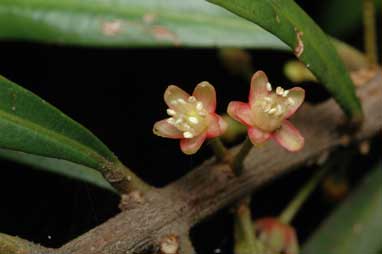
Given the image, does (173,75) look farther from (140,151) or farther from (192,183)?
(192,183)

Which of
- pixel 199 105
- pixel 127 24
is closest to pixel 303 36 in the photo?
pixel 199 105

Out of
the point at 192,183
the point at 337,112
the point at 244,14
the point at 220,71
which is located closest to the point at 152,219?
the point at 192,183

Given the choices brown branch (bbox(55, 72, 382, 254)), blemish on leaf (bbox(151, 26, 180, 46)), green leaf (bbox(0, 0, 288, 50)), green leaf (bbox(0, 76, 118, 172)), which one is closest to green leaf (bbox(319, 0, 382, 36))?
brown branch (bbox(55, 72, 382, 254))

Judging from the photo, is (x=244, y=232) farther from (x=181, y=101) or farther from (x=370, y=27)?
(x=370, y=27)

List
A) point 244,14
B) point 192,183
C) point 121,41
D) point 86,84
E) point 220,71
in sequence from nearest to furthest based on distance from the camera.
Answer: point 244,14 → point 192,183 → point 121,41 → point 86,84 → point 220,71

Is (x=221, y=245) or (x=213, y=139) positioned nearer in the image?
(x=213, y=139)

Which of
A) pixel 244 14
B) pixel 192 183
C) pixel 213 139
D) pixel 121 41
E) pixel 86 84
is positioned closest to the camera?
pixel 244 14

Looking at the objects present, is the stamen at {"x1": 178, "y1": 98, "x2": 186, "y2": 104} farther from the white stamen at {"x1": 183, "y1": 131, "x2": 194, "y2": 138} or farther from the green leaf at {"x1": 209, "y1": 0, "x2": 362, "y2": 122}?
the green leaf at {"x1": 209, "y1": 0, "x2": 362, "y2": 122}
